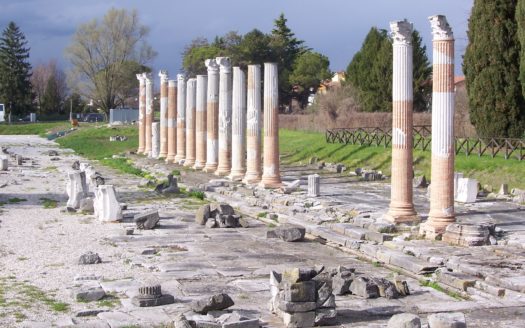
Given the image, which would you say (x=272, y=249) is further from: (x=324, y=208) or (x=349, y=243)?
(x=324, y=208)

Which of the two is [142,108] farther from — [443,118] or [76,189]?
[443,118]

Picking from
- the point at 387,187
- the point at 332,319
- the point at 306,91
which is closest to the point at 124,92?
the point at 306,91

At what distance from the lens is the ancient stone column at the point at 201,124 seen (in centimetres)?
3800

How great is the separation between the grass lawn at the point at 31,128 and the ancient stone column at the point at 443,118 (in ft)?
229

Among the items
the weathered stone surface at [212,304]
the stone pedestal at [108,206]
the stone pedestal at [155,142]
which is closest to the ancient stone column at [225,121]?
the stone pedestal at [108,206]

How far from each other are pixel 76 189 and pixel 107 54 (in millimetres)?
68015

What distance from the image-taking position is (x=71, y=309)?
11281 mm

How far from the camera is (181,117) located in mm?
43844

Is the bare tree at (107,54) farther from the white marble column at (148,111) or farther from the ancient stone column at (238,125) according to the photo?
the ancient stone column at (238,125)

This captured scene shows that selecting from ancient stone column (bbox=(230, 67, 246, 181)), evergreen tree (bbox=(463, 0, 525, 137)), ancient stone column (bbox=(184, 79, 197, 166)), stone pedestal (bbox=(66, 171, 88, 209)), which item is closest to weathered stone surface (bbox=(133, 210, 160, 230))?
stone pedestal (bbox=(66, 171, 88, 209))

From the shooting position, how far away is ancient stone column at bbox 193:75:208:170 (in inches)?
1496

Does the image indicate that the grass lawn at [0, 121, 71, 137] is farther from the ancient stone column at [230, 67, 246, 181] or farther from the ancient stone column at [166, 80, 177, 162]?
the ancient stone column at [230, 67, 246, 181]

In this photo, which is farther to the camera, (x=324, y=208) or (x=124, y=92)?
(x=124, y=92)

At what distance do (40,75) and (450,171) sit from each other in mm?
116882
